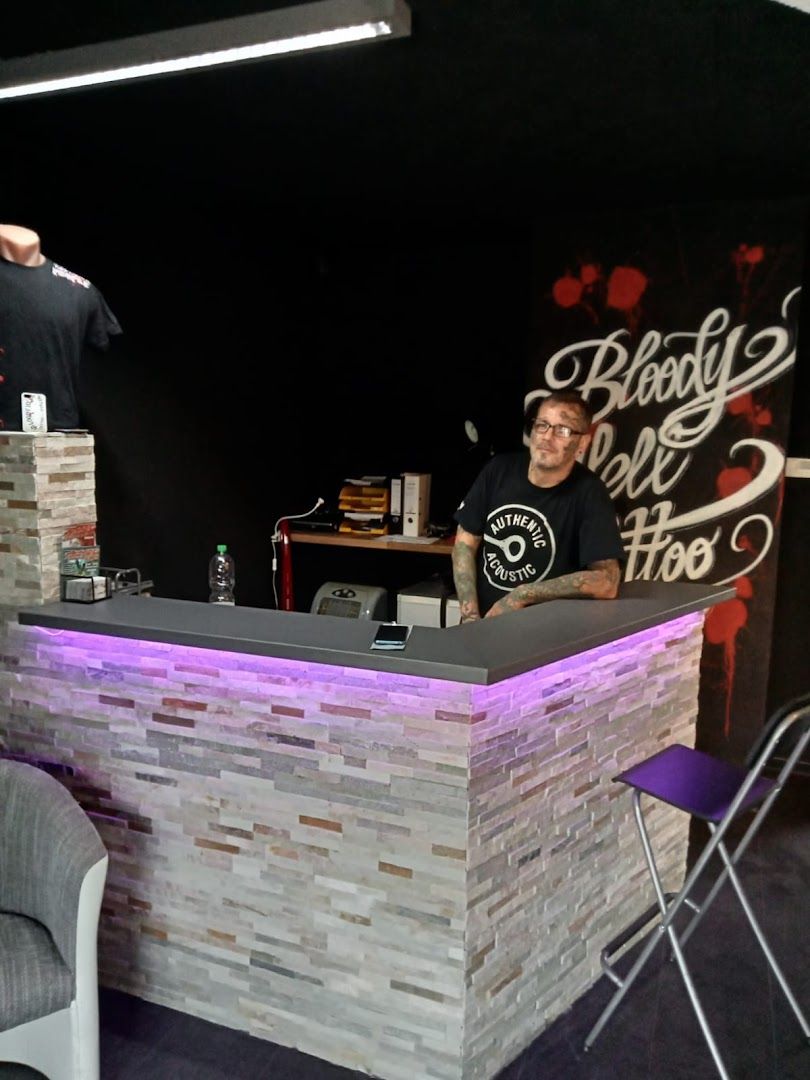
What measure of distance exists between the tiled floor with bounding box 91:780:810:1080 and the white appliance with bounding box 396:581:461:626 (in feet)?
6.00

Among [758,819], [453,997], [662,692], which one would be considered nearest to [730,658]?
[662,692]

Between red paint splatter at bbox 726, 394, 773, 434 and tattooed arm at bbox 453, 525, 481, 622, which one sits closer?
tattooed arm at bbox 453, 525, 481, 622

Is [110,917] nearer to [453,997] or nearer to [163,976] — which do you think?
[163,976]

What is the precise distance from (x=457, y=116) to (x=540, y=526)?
1.40 m

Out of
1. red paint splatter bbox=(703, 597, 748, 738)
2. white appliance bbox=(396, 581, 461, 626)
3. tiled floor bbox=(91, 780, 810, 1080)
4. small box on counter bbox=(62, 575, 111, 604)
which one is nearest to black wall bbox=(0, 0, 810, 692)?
red paint splatter bbox=(703, 597, 748, 738)

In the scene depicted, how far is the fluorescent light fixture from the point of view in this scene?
2.09 meters

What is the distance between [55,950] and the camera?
6.31 ft

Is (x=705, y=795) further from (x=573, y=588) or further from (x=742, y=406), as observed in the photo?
(x=742, y=406)

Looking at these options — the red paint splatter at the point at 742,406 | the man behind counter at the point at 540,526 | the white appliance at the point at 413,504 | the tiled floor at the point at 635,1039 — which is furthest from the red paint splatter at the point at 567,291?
the tiled floor at the point at 635,1039

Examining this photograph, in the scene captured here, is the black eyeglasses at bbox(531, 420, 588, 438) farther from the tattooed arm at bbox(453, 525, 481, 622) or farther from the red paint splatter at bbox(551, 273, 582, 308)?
the red paint splatter at bbox(551, 273, 582, 308)

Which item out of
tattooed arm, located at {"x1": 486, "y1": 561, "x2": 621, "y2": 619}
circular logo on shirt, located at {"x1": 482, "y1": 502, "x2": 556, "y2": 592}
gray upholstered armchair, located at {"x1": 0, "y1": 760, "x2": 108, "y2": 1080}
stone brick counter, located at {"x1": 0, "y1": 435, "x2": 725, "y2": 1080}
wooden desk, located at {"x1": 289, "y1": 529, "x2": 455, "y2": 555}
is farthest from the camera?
wooden desk, located at {"x1": 289, "y1": 529, "x2": 455, "y2": 555}

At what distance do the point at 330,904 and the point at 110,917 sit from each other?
721 millimetres

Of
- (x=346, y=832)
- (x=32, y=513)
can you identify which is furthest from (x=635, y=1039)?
(x=32, y=513)

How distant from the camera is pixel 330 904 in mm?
2119
